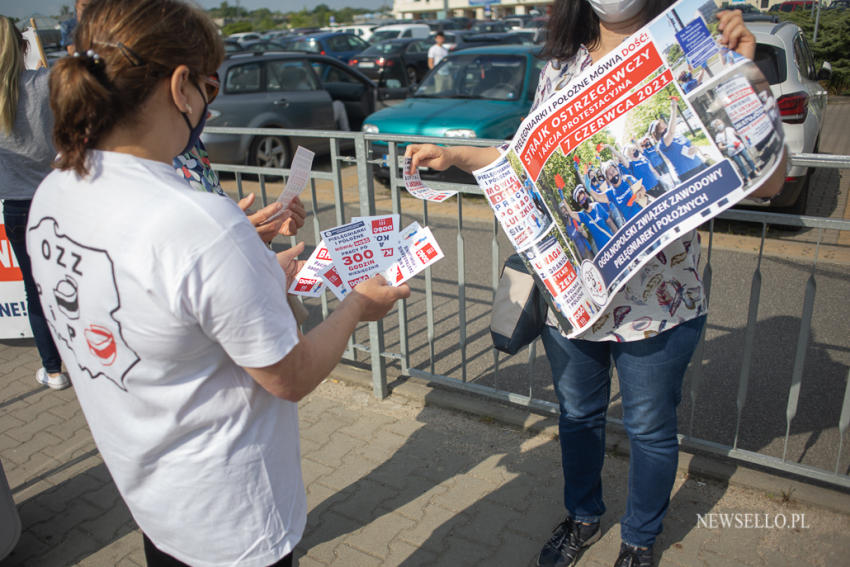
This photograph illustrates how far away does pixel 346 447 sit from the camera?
3.33 m

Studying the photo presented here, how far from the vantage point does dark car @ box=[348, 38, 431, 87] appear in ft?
57.1

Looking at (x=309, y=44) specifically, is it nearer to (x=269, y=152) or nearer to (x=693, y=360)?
(x=269, y=152)

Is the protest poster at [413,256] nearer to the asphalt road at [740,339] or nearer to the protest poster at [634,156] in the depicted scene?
the protest poster at [634,156]

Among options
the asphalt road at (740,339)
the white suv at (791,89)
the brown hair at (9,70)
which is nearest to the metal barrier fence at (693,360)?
the asphalt road at (740,339)

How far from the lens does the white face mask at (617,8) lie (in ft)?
5.83

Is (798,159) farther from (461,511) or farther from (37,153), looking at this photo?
(37,153)

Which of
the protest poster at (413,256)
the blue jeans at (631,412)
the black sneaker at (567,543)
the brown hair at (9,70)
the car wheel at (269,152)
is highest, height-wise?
the brown hair at (9,70)

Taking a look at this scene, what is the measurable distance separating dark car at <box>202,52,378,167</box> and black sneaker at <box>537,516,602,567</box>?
23.9ft

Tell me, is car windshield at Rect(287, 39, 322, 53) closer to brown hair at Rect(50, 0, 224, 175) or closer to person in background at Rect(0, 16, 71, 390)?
person in background at Rect(0, 16, 71, 390)

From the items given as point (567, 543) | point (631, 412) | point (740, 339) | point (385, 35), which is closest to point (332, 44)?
point (385, 35)

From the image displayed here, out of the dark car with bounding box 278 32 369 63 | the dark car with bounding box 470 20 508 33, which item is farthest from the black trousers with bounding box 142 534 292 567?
the dark car with bounding box 470 20 508 33

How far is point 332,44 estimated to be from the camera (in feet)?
76.1

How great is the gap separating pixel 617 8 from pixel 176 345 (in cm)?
140

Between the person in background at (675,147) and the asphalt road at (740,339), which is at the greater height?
the person in background at (675,147)
